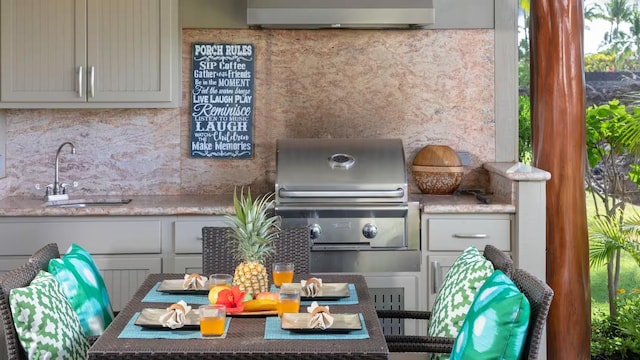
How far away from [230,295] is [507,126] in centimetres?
257

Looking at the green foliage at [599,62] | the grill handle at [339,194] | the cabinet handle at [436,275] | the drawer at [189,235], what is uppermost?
the green foliage at [599,62]

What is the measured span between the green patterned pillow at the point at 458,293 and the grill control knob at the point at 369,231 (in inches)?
49.1

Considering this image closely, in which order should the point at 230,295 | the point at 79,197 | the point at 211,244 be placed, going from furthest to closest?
1. the point at 79,197
2. the point at 211,244
3. the point at 230,295

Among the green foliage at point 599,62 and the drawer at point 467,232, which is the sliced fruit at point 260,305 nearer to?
the drawer at point 467,232

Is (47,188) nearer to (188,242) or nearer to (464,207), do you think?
(188,242)

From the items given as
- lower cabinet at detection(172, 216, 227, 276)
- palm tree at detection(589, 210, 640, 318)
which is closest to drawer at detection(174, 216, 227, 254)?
lower cabinet at detection(172, 216, 227, 276)

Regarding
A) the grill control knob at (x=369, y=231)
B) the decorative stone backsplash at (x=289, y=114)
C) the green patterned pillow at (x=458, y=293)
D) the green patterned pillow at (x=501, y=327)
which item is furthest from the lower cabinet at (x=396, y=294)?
the green patterned pillow at (x=501, y=327)

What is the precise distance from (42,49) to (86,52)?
8.6 inches

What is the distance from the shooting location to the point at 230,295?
2.44 meters

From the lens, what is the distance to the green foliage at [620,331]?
14.2 feet

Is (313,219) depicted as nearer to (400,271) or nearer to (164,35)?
(400,271)

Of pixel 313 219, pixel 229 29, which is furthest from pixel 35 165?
pixel 313 219

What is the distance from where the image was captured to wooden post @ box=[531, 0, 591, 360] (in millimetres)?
4051

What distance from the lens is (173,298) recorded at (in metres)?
2.66
